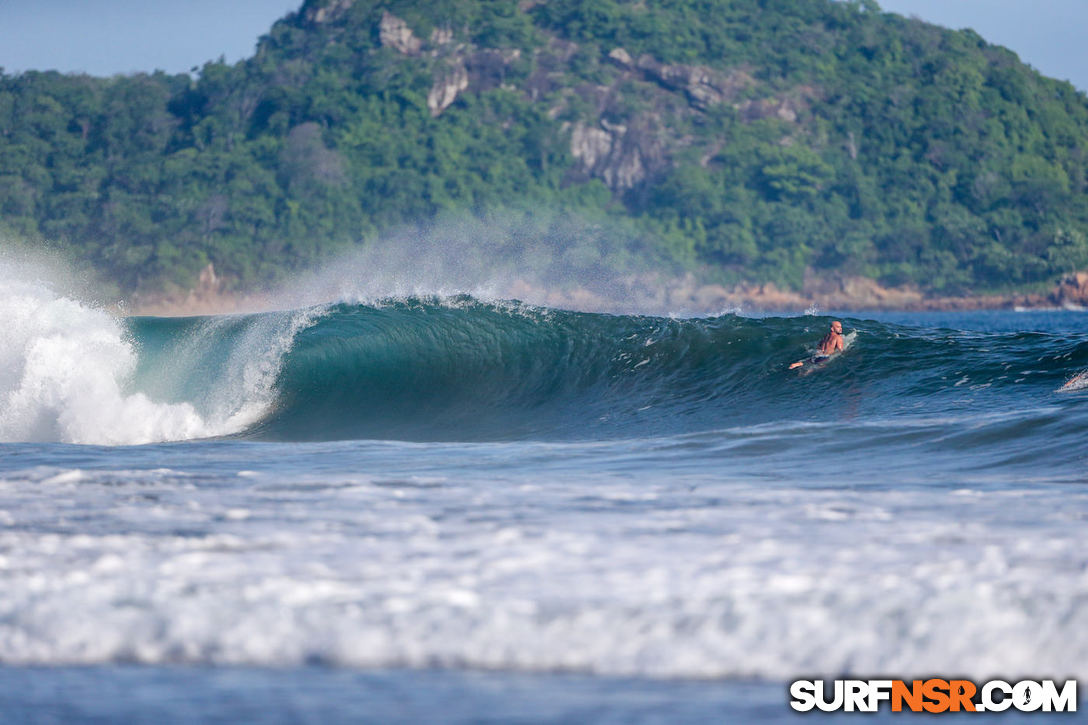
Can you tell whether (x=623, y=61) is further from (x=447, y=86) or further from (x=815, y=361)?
(x=815, y=361)

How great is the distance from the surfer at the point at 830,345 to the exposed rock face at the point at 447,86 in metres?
87.7

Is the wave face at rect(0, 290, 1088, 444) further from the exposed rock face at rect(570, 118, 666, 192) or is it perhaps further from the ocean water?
the exposed rock face at rect(570, 118, 666, 192)

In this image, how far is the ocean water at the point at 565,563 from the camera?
11.7 ft

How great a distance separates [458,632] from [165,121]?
94740mm

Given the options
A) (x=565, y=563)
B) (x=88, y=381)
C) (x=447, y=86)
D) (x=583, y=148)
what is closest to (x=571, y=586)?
(x=565, y=563)

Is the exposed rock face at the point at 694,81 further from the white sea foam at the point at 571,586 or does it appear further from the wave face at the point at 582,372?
the white sea foam at the point at 571,586

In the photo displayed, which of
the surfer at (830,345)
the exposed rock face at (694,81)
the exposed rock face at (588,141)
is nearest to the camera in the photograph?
the surfer at (830,345)

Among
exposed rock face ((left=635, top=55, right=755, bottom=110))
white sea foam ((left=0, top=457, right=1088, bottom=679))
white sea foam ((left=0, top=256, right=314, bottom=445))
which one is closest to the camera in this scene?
white sea foam ((left=0, top=457, right=1088, bottom=679))

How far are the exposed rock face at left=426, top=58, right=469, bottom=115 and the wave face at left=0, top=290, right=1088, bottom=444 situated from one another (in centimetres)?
8391

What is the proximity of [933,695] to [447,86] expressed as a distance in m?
98.5

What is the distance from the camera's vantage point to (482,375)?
48.3 ft

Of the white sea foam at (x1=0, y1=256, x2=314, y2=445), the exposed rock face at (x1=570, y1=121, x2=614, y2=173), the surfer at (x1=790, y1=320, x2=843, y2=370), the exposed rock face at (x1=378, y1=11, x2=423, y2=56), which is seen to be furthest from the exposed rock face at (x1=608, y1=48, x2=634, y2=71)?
the surfer at (x1=790, y1=320, x2=843, y2=370)

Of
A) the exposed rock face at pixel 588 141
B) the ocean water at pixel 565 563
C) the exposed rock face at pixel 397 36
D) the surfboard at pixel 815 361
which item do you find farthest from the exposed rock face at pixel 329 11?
the ocean water at pixel 565 563

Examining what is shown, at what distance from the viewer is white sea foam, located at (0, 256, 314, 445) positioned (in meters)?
12.6
